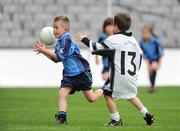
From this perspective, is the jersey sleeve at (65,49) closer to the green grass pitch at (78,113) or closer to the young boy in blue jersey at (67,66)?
the young boy in blue jersey at (67,66)

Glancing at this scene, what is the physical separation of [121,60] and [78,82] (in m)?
0.88

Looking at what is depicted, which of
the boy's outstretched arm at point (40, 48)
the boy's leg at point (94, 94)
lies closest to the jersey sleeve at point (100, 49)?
the boy's outstretched arm at point (40, 48)

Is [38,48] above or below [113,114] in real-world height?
above

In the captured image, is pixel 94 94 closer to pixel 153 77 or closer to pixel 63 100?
pixel 63 100

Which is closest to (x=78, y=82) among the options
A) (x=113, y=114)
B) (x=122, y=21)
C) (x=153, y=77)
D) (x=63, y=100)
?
(x=63, y=100)

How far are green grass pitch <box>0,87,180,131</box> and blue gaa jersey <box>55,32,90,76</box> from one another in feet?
2.60

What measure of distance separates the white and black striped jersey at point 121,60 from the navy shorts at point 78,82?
0.64 m

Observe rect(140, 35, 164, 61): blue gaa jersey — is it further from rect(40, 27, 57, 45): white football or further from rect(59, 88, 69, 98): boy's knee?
rect(59, 88, 69, 98): boy's knee

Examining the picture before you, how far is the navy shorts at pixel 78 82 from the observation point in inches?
476

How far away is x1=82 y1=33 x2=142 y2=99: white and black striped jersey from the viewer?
11.6 m

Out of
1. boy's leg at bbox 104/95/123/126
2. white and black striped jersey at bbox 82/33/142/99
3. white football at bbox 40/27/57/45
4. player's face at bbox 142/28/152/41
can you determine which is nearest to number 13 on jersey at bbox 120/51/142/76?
Result: white and black striped jersey at bbox 82/33/142/99

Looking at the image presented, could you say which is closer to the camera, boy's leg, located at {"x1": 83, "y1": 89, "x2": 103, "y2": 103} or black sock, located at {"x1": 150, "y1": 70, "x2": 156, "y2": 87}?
boy's leg, located at {"x1": 83, "y1": 89, "x2": 103, "y2": 103}

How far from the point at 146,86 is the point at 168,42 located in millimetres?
2668

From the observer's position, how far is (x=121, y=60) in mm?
11602
